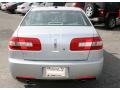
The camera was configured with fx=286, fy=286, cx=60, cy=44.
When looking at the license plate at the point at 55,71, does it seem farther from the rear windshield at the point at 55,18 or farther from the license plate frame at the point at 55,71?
the rear windshield at the point at 55,18

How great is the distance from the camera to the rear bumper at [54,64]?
4.59m

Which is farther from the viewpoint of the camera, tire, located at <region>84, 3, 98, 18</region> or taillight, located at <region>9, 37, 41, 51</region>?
tire, located at <region>84, 3, 98, 18</region>

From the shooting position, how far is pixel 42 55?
4664mm

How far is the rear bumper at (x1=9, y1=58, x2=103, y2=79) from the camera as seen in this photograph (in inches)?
181

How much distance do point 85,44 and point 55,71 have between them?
2.19ft

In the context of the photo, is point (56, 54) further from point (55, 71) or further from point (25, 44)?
point (25, 44)

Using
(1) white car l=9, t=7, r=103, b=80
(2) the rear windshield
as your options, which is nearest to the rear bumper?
(1) white car l=9, t=7, r=103, b=80

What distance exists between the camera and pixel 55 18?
5688 mm

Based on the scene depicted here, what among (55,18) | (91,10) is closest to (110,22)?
(91,10)

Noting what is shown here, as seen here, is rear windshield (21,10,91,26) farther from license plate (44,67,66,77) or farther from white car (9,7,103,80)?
license plate (44,67,66,77)

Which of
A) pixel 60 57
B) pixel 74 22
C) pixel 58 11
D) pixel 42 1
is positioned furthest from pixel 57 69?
pixel 42 1

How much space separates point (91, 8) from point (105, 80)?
9.24 meters

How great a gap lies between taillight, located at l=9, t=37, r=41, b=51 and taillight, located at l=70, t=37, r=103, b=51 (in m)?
0.57

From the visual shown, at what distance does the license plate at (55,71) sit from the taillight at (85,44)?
38 cm
